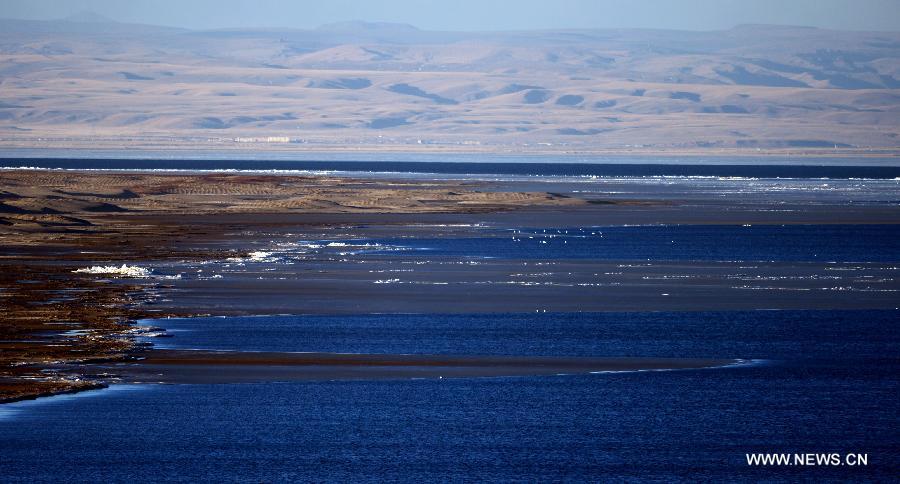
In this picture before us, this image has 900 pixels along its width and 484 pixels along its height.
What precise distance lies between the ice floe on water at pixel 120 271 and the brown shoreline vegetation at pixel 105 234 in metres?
0.69

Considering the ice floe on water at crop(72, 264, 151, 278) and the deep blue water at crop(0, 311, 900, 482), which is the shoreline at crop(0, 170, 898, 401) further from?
the deep blue water at crop(0, 311, 900, 482)

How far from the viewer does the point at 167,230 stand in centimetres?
6034

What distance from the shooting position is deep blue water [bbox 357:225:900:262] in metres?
50.4

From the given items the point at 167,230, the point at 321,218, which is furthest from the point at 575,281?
the point at 321,218

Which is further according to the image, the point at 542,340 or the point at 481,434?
the point at 542,340

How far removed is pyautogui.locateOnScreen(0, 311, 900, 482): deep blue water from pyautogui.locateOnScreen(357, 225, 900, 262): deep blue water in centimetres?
2280

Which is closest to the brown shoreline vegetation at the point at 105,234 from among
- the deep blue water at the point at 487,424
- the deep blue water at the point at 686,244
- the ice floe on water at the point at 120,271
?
the ice floe on water at the point at 120,271

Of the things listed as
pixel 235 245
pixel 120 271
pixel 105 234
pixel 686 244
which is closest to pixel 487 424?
pixel 120 271

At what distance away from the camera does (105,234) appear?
56188 millimetres

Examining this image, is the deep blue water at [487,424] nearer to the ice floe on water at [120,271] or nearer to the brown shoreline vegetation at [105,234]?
the brown shoreline vegetation at [105,234]

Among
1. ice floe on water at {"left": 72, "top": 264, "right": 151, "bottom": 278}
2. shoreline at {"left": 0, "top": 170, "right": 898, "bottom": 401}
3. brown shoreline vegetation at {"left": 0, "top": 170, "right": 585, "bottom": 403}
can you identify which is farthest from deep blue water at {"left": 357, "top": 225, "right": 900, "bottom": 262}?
ice floe on water at {"left": 72, "top": 264, "right": 151, "bottom": 278}

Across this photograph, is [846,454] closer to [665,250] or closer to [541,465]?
[541,465]

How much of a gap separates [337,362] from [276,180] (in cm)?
8368

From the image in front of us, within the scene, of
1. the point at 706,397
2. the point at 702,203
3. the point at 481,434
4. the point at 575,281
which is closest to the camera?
the point at 481,434
